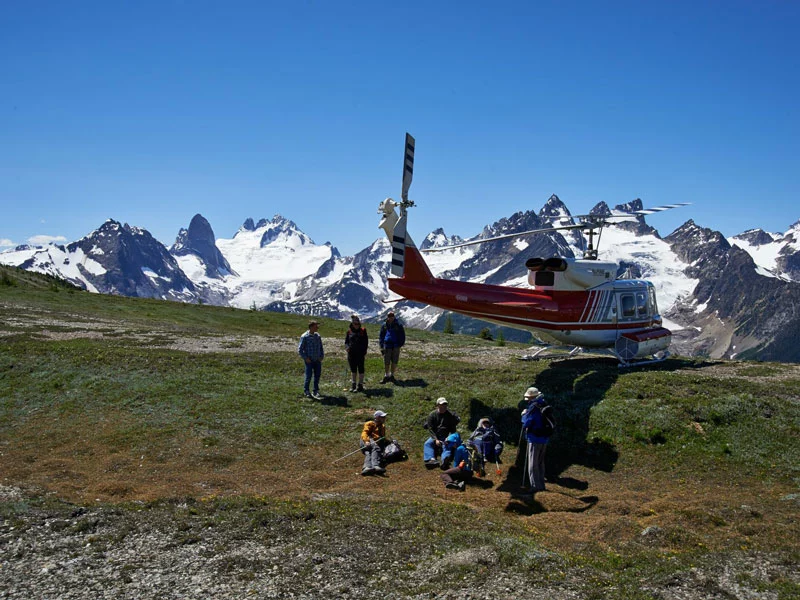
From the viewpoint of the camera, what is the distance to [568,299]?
2778 centimetres

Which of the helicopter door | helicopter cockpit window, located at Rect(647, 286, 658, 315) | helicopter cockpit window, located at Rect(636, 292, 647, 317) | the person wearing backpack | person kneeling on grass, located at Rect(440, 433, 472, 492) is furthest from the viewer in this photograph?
helicopter cockpit window, located at Rect(647, 286, 658, 315)

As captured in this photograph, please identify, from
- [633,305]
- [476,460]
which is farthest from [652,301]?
[476,460]

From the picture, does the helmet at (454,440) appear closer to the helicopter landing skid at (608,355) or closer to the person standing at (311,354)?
the person standing at (311,354)

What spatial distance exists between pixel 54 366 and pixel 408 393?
55.4 ft

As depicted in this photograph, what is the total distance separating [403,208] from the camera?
23.2 metres

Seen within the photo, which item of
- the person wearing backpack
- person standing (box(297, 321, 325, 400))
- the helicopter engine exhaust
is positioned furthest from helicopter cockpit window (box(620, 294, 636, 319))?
person standing (box(297, 321, 325, 400))

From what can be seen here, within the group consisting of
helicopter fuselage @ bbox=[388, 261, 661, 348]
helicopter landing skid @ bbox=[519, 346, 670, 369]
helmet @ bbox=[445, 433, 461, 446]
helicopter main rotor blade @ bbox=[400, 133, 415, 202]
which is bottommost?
helmet @ bbox=[445, 433, 461, 446]

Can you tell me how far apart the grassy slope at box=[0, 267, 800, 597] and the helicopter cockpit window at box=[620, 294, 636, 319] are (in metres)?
2.81

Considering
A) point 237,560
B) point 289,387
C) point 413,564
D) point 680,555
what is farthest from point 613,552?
point 289,387

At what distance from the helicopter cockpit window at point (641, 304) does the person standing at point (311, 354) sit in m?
16.2

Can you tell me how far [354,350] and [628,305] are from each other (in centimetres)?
1411

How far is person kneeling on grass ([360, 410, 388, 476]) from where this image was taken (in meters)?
17.8

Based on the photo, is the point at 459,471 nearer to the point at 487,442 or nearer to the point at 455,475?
the point at 455,475

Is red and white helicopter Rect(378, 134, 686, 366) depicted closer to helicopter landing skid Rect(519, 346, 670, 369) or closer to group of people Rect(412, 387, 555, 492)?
helicopter landing skid Rect(519, 346, 670, 369)
